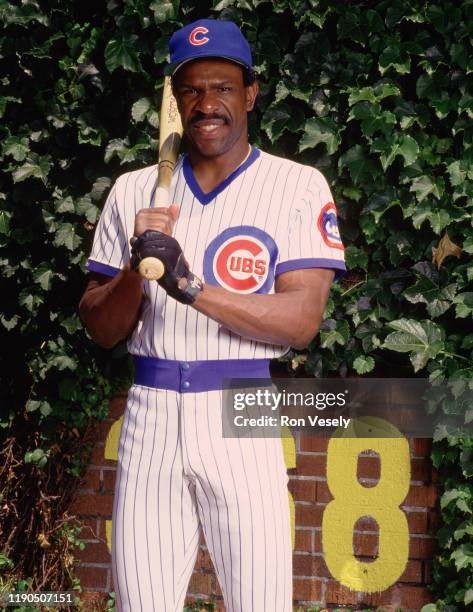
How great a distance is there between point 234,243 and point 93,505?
6.50 ft

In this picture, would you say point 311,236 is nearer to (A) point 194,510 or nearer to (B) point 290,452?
(A) point 194,510

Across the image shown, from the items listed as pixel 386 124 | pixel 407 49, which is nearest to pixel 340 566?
pixel 386 124

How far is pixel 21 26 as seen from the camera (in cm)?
376

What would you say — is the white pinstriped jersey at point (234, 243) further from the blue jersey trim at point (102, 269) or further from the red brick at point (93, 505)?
the red brick at point (93, 505)

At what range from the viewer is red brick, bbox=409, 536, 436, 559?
3771mm

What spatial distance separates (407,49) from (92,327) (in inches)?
68.7

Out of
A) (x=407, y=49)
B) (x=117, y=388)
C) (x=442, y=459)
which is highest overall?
(x=407, y=49)

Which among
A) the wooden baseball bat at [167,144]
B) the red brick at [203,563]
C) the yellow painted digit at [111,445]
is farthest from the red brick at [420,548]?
the wooden baseball bat at [167,144]

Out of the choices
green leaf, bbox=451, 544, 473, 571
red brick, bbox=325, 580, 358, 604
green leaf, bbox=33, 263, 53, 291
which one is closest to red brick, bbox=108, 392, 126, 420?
green leaf, bbox=33, 263, 53, 291

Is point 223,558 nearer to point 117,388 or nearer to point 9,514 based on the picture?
point 117,388

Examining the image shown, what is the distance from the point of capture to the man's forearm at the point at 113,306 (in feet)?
7.79

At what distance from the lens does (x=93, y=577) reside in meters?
4.02

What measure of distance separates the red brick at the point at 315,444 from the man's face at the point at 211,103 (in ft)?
5.50

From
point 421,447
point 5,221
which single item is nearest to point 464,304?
point 421,447
